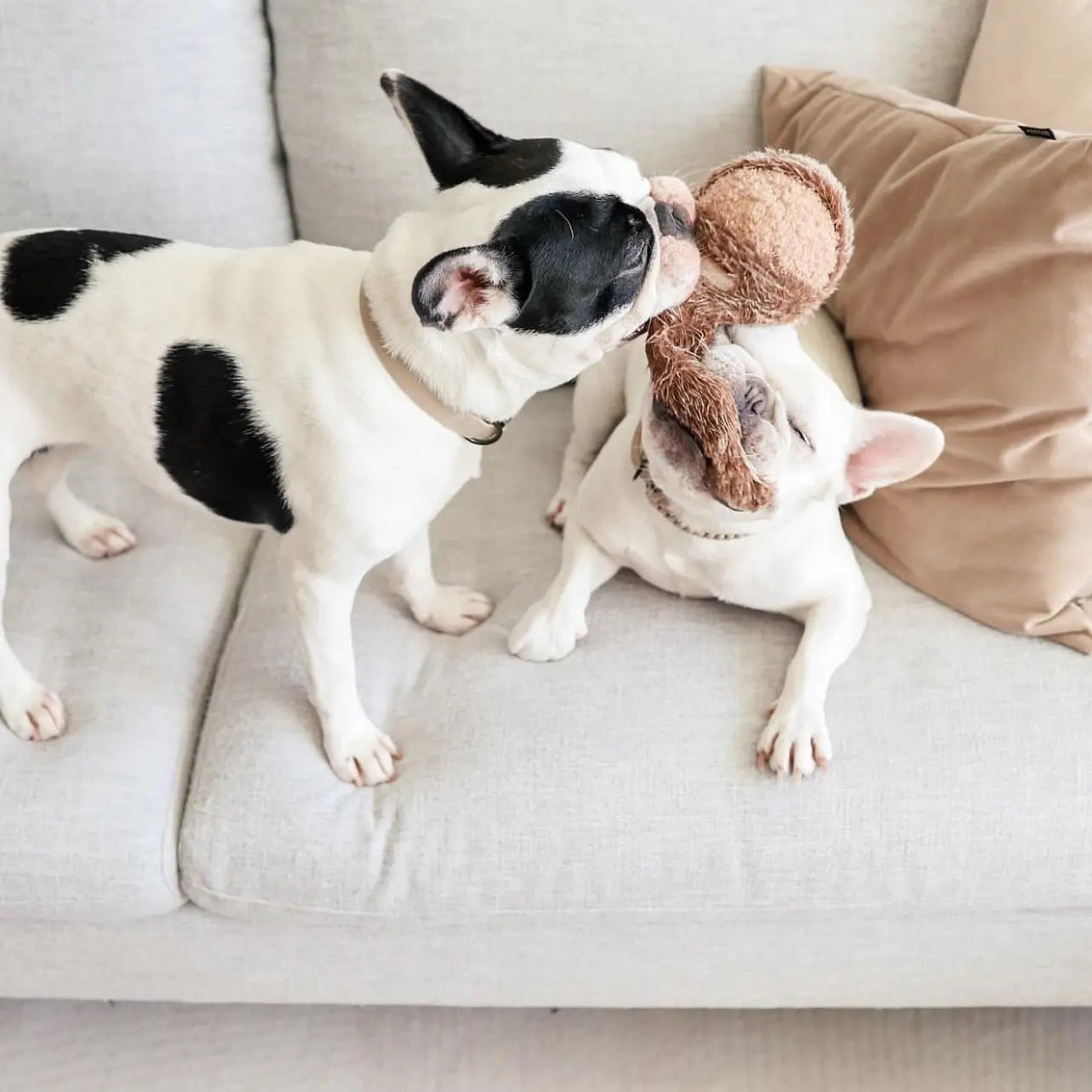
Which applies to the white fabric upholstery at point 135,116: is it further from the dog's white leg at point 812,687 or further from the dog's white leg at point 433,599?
the dog's white leg at point 812,687

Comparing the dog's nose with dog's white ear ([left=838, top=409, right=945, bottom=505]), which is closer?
the dog's nose

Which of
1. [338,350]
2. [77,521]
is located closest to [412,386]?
[338,350]

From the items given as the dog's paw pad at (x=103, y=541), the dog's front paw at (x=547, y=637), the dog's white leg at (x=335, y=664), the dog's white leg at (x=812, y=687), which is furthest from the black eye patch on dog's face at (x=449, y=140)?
the dog's paw pad at (x=103, y=541)

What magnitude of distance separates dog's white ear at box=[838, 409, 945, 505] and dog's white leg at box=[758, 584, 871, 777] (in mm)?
189

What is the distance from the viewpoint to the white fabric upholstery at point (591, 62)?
168 cm

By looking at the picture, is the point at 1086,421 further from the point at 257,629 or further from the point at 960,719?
the point at 257,629

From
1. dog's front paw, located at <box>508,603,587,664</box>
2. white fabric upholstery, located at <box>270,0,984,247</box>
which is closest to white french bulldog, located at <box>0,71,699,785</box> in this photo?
dog's front paw, located at <box>508,603,587,664</box>

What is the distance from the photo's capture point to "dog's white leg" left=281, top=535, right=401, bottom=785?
1.28 metres

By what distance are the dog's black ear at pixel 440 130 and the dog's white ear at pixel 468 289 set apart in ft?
0.62

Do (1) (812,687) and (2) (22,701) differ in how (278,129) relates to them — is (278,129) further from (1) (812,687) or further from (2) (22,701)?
(1) (812,687)

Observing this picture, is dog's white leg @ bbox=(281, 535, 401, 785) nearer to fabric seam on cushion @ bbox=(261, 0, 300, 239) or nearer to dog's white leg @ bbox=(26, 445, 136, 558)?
dog's white leg @ bbox=(26, 445, 136, 558)

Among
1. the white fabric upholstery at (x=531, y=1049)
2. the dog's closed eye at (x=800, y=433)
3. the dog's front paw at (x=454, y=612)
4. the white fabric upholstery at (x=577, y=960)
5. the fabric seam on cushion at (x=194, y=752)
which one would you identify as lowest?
the white fabric upholstery at (x=531, y=1049)

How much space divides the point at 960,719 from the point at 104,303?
3.65 ft

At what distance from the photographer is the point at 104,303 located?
4.06 feet
